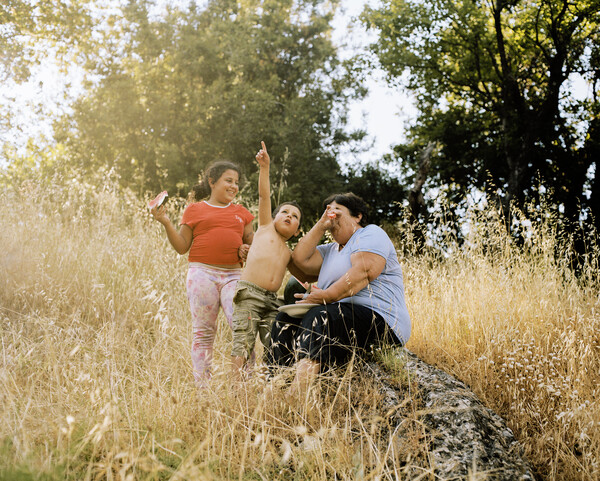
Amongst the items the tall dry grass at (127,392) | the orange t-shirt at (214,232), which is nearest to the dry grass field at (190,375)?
the tall dry grass at (127,392)

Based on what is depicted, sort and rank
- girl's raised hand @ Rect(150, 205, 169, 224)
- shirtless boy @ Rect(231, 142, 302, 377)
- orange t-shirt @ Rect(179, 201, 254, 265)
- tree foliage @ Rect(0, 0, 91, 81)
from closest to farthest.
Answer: shirtless boy @ Rect(231, 142, 302, 377) < girl's raised hand @ Rect(150, 205, 169, 224) < orange t-shirt @ Rect(179, 201, 254, 265) < tree foliage @ Rect(0, 0, 91, 81)

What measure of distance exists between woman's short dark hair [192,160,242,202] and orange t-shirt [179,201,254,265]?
21 cm

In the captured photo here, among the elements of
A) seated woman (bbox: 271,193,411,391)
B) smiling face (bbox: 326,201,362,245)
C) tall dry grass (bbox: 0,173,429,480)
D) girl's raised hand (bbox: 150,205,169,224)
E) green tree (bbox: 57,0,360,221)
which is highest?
green tree (bbox: 57,0,360,221)

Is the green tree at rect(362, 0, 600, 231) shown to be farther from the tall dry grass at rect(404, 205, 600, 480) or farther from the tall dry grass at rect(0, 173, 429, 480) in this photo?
the tall dry grass at rect(0, 173, 429, 480)

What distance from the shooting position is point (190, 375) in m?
2.89

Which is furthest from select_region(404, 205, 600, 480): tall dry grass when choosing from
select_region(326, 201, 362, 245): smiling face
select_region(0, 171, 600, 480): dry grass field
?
select_region(326, 201, 362, 245): smiling face

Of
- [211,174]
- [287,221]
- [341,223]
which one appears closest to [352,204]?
[341,223]

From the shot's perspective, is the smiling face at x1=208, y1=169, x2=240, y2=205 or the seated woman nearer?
the seated woman

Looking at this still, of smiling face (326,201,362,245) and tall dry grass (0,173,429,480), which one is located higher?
smiling face (326,201,362,245)

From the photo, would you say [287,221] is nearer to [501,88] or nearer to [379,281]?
[379,281]

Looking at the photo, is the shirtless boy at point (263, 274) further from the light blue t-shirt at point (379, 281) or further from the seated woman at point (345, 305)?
the light blue t-shirt at point (379, 281)

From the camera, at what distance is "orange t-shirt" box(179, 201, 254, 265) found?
343 centimetres

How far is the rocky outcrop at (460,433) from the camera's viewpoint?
7.09 feet

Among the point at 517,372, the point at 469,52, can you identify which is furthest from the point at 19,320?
the point at 469,52
